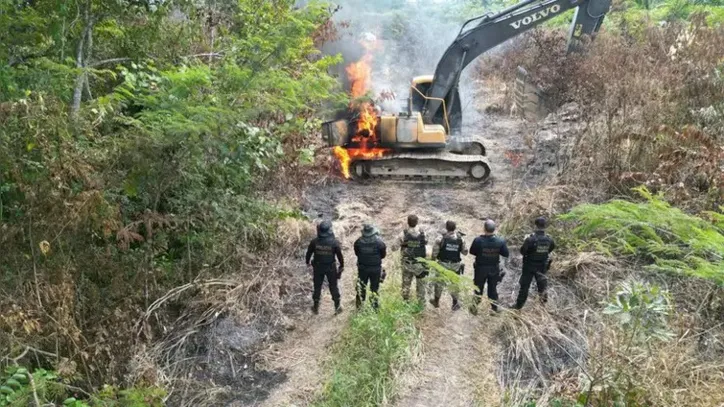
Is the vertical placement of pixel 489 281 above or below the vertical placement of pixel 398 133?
below

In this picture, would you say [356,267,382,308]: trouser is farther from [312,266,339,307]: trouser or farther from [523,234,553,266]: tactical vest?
[523,234,553,266]: tactical vest

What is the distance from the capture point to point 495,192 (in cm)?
1206

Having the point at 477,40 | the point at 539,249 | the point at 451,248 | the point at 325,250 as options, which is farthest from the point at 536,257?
the point at 477,40

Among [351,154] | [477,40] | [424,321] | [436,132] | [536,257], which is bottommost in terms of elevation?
[424,321]

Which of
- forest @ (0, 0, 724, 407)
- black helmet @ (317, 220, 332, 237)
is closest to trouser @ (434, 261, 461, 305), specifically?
forest @ (0, 0, 724, 407)

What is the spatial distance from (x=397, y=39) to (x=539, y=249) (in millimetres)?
17681

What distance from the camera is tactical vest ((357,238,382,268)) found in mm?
7672

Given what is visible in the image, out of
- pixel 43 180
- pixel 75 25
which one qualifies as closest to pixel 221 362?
pixel 43 180

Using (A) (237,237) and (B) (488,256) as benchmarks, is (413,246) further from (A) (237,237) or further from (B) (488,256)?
(A) (237,237)

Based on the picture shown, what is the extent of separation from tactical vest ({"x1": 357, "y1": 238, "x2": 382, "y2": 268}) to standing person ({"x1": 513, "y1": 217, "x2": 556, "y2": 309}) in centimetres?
195

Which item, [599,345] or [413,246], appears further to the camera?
[413,246]

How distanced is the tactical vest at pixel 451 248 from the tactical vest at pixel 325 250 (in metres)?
1.46

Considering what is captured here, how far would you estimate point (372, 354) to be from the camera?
6629 millimetres

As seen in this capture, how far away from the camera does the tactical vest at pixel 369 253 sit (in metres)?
7.67
